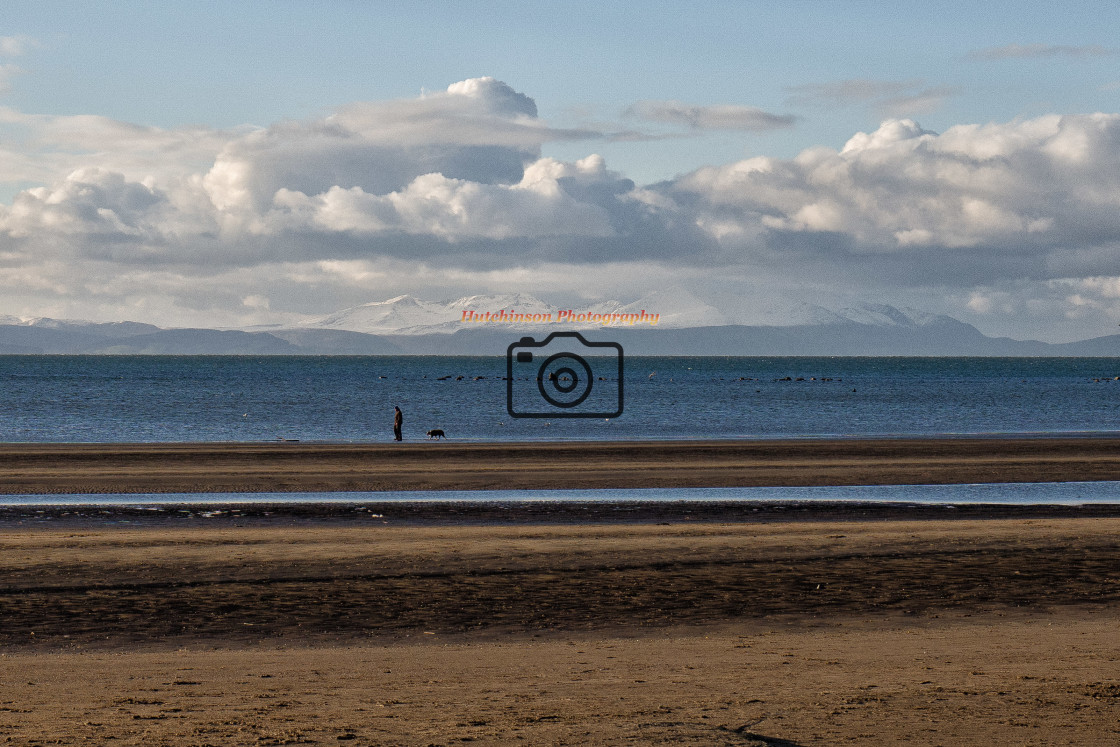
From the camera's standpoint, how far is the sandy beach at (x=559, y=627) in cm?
999

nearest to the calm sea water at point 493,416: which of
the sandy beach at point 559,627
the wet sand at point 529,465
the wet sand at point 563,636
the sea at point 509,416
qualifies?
the sea at point 509,416

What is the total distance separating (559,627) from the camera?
1472cm

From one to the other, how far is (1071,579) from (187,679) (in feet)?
44.9

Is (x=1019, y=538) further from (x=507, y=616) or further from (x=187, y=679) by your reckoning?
(x=187, y=679)

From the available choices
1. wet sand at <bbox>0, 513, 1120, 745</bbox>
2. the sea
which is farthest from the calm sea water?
wet sand at <bbox>0, 513, 1120, 745</bbox>

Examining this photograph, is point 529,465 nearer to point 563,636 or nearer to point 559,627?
point 559,627

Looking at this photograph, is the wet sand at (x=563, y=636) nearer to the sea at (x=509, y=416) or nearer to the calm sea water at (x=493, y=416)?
the sea at (x=509, y=416)

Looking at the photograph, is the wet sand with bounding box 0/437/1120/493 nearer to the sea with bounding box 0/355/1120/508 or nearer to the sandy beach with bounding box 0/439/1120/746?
the sea with bounding box 0/355/1120/508

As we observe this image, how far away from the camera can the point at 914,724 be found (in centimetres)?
990

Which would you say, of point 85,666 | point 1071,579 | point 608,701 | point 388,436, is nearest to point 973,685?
point 608,701

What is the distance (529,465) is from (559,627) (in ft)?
90.5

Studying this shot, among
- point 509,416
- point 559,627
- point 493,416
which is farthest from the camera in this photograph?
point 493,416

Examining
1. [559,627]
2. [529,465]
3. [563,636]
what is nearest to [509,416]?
[529,465]

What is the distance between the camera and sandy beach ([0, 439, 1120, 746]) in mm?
9992
